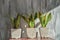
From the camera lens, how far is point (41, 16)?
4.90ft

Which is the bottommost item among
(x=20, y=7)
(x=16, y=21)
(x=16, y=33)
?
(x=16, y=33)

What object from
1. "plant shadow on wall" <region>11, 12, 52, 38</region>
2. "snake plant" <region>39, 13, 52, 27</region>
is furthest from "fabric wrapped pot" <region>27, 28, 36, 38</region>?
"snake plant" <region>39, 13, 52, 27</region>

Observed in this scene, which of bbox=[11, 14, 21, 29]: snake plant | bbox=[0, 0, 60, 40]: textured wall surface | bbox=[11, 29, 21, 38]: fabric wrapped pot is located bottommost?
bbox=[11, 29, 21, 38]: fabric wrapped pot

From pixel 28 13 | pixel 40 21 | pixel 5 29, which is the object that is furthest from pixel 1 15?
pixel 40 21

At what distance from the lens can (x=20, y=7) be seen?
1.51 metres

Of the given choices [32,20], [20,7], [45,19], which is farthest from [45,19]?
[20,7]

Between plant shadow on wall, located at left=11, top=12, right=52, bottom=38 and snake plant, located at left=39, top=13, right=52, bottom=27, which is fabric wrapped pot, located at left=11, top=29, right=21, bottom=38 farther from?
snake plant, located at left=39, top=13, right=52, bottom=27

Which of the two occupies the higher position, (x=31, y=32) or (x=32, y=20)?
(x=32, y=20)

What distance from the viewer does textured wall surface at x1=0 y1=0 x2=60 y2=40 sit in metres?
1.50

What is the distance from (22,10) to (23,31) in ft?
0.64

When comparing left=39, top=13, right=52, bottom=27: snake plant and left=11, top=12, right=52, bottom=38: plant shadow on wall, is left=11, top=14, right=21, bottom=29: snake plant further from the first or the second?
left=39, top=13, right=52, bottom=27: snake plant

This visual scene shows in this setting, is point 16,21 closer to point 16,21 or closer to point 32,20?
point 16,21

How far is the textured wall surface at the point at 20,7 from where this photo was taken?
1.50m

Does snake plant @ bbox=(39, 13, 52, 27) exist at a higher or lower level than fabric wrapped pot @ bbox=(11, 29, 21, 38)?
higher
